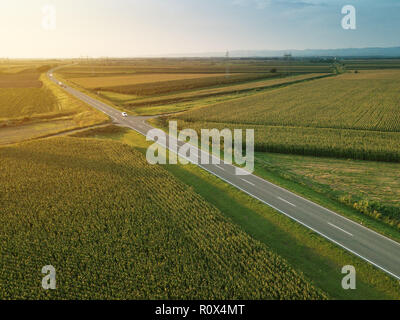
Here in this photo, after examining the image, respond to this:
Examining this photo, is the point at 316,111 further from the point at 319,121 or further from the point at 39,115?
the point at 39,115

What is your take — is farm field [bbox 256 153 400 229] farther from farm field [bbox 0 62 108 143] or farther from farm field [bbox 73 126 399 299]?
farm field [bbox 0 62 108 143]

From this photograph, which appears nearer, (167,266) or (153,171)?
(167,266)

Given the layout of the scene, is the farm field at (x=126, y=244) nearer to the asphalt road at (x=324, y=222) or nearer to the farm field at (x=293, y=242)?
the farm field at (x=293, y=242)

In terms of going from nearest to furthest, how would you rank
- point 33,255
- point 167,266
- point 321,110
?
point 167,266 → point 33,255 → point 321,110

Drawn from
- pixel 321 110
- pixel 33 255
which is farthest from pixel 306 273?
pixel 321 110

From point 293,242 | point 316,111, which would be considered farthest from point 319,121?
point 293,242

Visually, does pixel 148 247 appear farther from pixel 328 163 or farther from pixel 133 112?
pixel 133 112
